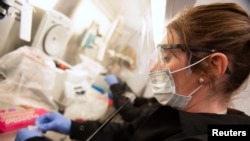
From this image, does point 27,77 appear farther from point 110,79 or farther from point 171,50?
point 110,79

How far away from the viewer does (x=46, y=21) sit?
1.01 m

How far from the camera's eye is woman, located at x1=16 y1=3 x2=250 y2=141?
2.53 ft

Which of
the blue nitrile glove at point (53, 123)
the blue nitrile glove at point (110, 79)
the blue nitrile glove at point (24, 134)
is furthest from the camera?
the blue nitrile glove at point (110, 79)

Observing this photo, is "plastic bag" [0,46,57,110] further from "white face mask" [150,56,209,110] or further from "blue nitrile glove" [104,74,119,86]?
"blue nitrile glove" [104,74,119,86]

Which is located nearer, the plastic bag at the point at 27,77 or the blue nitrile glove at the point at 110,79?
the plastic bag at the point at 27,77

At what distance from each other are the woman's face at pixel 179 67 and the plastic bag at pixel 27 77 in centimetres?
55

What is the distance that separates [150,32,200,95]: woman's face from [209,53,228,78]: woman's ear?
0.07 meters

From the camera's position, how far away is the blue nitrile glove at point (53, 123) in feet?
3.03

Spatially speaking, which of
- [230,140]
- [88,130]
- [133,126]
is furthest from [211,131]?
[88,130]

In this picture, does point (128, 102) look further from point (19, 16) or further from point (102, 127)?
point (19, 16)

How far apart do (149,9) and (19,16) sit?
2.87 ft

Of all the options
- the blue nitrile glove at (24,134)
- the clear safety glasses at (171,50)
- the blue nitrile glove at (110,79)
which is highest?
the clear safety glasses at (171,50)

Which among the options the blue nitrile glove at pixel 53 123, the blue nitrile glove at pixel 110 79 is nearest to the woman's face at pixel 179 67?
the blue nitrile glove at pixel 53 123

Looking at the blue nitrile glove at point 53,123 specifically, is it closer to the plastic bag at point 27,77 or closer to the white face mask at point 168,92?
the plastic bag at point 27,77
